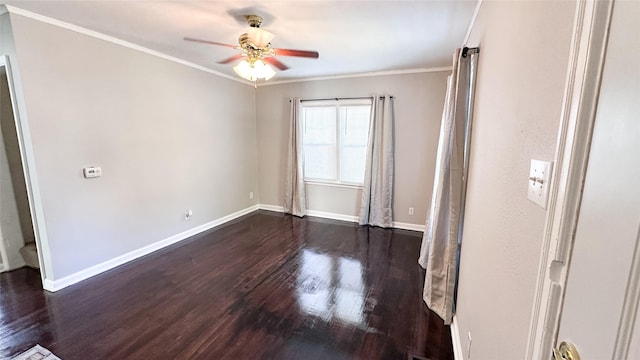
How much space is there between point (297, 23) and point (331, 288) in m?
2.45

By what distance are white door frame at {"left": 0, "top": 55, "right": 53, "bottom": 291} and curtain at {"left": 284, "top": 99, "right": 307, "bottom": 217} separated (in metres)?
3.17

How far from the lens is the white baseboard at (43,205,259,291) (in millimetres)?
2604

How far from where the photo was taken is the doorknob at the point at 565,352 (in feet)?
1.69

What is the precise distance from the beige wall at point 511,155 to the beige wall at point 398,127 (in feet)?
8.02

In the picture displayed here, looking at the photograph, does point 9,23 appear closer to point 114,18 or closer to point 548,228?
point 114,18

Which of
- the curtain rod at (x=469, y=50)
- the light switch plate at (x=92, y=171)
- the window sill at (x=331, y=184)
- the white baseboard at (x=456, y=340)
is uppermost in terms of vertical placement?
the curtain rod at (x=469, y=50)

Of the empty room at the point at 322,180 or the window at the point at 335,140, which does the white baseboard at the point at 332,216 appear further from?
the window at the point at 335,140

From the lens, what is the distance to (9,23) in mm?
2225

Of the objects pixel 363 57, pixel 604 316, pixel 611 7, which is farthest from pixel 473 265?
pixel 363 57

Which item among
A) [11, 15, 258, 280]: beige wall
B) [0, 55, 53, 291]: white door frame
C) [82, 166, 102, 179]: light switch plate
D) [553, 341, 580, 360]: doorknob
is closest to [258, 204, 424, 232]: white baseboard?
[11, 15, 258, 280]: beige wall

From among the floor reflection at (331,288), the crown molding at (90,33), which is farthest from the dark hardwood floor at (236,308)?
the crown molding at (90,33)

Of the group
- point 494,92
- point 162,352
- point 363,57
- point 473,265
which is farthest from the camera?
point 363,57

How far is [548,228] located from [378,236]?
11.6 ft

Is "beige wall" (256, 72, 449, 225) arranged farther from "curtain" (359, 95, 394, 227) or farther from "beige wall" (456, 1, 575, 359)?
"beige wall" (456, 1, 575, 359)
